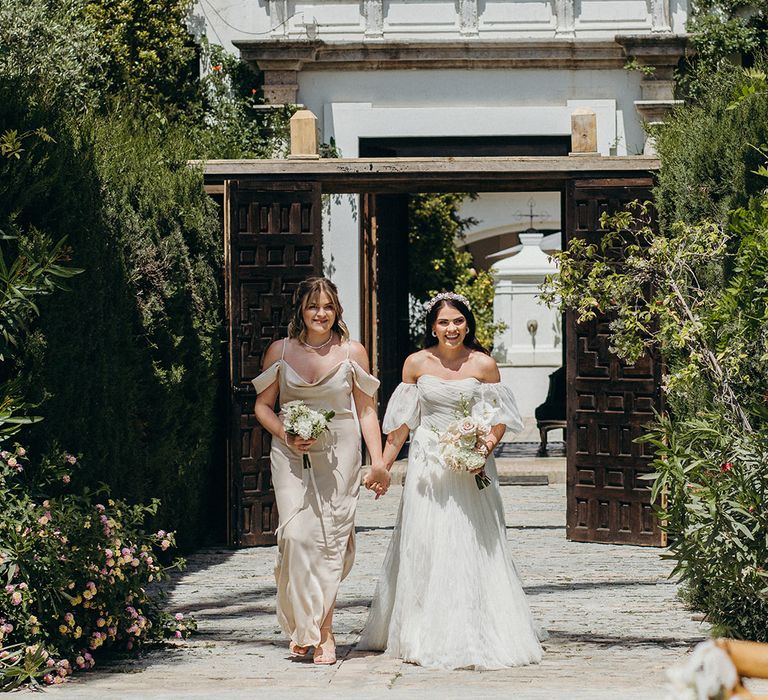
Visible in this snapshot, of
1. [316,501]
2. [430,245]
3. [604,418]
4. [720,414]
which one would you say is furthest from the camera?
[430,245]

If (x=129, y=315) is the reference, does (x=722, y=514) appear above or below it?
below

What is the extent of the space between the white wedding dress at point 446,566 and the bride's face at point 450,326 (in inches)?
8.6

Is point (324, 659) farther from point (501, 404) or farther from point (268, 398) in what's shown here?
point (501, 404)

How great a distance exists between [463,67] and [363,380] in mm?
11445

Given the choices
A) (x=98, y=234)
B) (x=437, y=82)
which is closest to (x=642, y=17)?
(x=437, y=82)

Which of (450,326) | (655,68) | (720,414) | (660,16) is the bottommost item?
(720,414)

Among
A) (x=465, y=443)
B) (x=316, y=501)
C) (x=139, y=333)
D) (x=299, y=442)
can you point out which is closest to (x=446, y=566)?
(x=465, y=443)

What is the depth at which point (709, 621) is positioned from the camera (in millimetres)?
8133

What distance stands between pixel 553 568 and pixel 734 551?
3498 millimetres

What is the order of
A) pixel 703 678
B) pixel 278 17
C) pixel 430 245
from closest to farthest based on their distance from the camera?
pixel 703 678
pixel 278 17
pixel 430 245

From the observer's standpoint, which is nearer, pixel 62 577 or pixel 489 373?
pixel 62 577

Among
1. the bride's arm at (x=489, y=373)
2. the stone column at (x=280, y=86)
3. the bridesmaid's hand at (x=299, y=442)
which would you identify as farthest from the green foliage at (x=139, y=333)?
the stone column at (x=280, y=86)

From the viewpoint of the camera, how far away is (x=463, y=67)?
18.5m

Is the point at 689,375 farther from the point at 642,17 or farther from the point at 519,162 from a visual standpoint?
the point at 642,17
